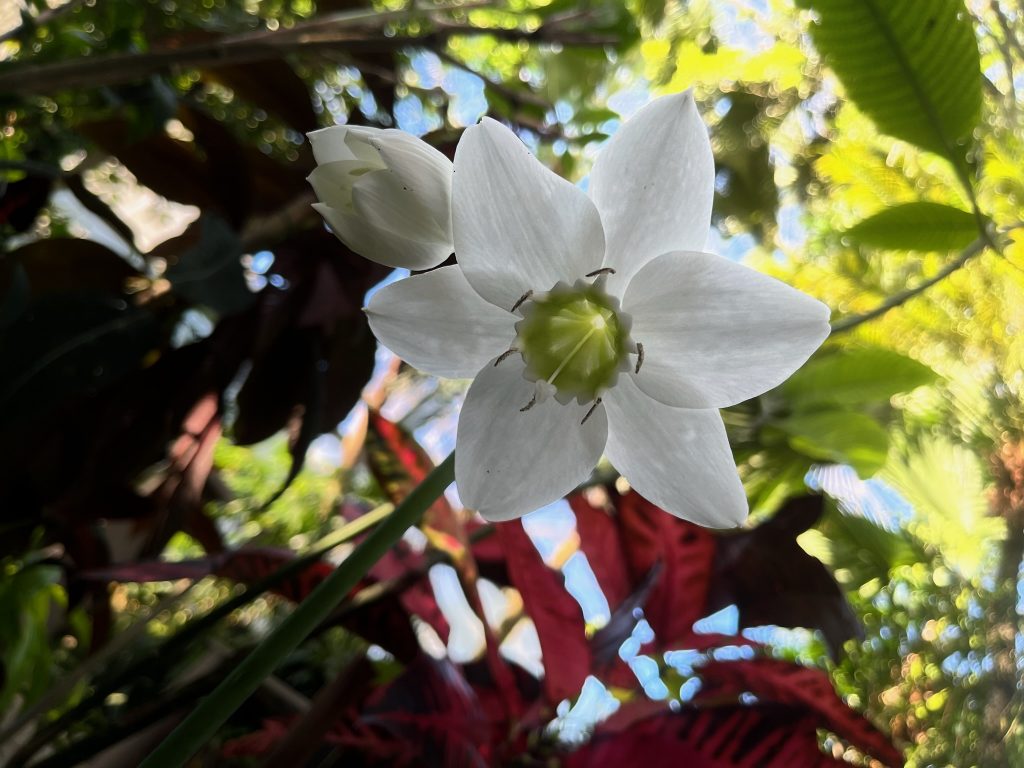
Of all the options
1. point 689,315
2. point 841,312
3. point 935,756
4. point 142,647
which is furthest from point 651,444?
point 142,647

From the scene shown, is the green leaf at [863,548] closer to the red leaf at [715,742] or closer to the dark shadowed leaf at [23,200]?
the red leaf at [715,742]

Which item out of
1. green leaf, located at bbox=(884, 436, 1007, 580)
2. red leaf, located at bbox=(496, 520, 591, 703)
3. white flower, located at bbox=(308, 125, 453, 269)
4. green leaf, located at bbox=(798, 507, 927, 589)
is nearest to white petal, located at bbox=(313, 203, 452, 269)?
white flower, located at bbox=(308, 125, 453, 269)

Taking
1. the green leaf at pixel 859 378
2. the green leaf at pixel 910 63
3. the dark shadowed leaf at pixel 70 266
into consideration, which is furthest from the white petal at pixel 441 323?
the dark shadowed leaf at pixel 70 266

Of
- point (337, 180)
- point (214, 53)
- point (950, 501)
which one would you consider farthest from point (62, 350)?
point (950, 501)

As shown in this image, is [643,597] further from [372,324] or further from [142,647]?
[142,647]

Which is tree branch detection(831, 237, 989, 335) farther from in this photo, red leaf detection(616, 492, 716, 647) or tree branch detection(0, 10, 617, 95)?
tree branch detection(0, 10, 617, 95)
